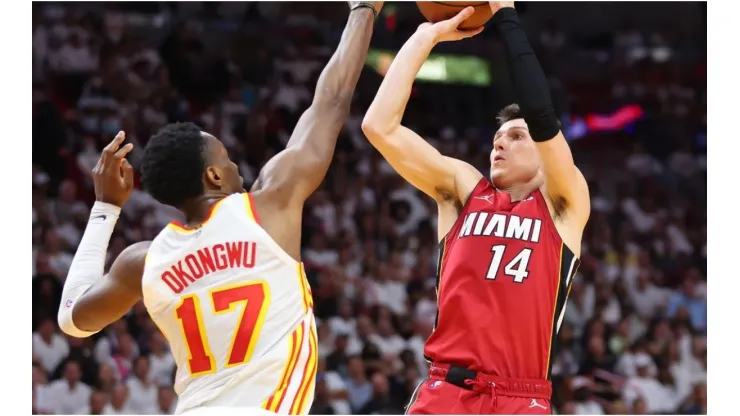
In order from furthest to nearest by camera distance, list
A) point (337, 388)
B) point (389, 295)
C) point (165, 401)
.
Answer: point (389, 295)
point (337, 388)
point (165, 401)

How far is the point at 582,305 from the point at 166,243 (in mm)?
9546

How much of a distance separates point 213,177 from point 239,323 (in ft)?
1.95

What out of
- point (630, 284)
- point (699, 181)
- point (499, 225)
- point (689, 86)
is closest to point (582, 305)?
point (630, 284)

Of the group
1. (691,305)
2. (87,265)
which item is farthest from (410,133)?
(691,305)

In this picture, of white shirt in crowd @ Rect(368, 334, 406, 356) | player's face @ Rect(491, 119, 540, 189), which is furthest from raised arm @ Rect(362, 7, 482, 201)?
white shirt in crowd @ Rect(368, 334, 406, 356)

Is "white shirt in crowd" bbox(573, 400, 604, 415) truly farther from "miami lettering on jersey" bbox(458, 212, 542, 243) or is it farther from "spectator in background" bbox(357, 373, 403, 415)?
"miami lettering on jersey" bbox(458, 212, 542, 243)

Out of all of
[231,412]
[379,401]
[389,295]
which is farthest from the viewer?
[389,295]

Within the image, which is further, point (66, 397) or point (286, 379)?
point (66, 397)

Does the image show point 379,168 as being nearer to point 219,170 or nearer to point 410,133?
point 410,133

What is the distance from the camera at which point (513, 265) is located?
14.6ft

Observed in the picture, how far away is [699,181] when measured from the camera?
15.6 metres

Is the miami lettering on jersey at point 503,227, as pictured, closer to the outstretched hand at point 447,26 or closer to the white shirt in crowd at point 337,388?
the outstretched hand at point 447,26

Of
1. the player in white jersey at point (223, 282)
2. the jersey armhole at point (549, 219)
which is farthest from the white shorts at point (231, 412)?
the jersey armhole at point (549, 219)

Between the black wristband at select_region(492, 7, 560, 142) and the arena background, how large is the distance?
6.47 meters
